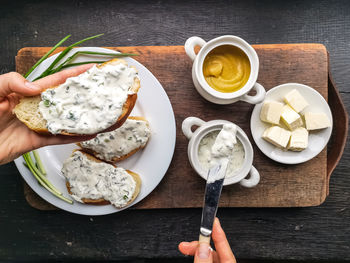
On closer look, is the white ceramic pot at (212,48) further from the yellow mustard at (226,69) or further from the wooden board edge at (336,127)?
the wooden board edge at (336,127)

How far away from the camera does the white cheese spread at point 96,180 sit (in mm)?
1780

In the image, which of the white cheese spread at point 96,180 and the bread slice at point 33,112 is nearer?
the bread slice at point 33,112

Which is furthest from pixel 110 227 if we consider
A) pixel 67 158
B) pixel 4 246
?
pixel 4 246

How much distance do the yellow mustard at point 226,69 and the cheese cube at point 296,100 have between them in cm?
30

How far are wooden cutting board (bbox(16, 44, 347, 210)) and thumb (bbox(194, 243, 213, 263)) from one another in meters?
0.52

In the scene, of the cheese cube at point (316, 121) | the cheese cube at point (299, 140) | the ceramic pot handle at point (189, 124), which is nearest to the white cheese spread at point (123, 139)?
the ceramic pot handle at point (189, 124)

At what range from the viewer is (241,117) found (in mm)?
1913

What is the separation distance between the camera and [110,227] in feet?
6.64

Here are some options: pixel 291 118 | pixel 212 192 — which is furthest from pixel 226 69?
pixel 212 192

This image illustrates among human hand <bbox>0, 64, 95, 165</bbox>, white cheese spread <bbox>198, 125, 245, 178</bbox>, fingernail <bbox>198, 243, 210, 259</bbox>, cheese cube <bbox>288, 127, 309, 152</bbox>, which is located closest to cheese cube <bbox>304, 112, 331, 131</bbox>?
cheese cube <bbox>288, 127, 309, 152</bbox>

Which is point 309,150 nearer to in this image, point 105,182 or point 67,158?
point 105,182

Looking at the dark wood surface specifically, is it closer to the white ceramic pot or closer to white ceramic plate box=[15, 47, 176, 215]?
white ceramic plate box=[15, 47, 176, 215]

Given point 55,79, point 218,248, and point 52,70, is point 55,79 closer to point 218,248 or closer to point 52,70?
point 52,70

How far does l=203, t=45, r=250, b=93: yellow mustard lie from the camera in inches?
68.7
